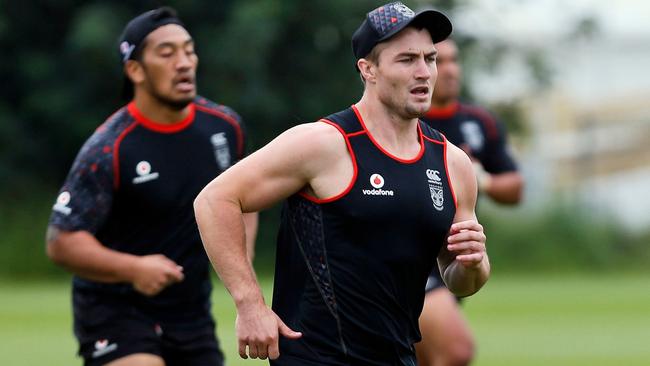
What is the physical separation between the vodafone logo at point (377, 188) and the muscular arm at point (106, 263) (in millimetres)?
1649

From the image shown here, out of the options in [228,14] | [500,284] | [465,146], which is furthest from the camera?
[228,14]

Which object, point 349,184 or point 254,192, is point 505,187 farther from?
point 254,192

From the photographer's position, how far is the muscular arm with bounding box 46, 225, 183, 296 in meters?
6.98

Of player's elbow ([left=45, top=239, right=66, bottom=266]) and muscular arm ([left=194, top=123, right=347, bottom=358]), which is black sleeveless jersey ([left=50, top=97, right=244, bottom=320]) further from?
muscular arm ([left=194, top=123, right=347, bottom=358])

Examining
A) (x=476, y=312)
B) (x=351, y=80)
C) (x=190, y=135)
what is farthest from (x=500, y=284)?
(x=190, y=135)

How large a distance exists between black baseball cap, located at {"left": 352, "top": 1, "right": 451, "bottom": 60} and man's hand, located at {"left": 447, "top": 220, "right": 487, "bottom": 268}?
0.82 meters

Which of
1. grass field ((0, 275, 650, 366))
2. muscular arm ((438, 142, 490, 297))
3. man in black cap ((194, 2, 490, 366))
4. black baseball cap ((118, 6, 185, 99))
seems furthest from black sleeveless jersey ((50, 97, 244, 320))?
grass field ((0, 275, 650, 366))

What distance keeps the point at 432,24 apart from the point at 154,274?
2059 millimetres

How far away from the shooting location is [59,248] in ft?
23.9

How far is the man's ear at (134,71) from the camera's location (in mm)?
7785

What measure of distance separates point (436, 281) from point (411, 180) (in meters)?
3.54

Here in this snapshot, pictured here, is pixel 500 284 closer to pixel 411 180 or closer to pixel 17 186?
pixel 17 186

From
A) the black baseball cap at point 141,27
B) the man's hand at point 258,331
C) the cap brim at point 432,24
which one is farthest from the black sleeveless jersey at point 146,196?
the cap brim at point 432,24

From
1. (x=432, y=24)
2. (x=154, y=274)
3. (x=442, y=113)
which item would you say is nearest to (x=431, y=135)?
(x=432, y=24)
